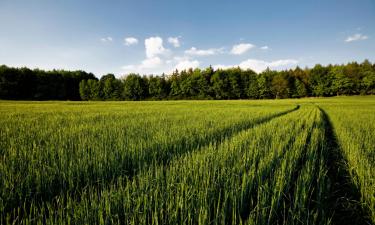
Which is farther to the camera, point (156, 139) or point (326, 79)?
point (326, 79)

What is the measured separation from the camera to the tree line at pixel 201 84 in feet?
194

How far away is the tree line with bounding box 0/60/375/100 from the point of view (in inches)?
2329

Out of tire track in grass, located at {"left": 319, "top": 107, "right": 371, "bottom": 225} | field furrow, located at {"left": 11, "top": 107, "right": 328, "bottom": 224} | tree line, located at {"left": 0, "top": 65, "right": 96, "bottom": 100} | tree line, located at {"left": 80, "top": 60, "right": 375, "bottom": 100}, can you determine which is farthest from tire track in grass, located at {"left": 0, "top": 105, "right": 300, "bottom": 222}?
tree line, located at {"left": 0, "top": 65, "right": 96, "bottom": 100}

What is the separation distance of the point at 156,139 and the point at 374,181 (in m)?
4.10

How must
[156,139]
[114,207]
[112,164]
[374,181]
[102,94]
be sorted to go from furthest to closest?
[102,94], [156,139], [112,164], [374,181], [114,207]

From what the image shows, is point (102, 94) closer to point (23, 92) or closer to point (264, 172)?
point (23, 92)

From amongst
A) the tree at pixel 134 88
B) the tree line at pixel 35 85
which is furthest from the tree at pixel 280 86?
the tree line at pixel 35 85

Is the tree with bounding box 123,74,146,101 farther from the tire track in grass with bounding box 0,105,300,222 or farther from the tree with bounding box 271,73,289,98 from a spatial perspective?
the tire track in grass with bounding box 0,105,300,222

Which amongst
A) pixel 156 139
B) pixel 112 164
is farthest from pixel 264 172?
pixel 156 139

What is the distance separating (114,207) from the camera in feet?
6.51

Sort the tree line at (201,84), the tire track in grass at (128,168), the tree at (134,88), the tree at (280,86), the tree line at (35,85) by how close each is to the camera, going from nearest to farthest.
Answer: the tire track in grass at (128,168) → the tree line at (35,85) → the tree line at (201,84) → the tree at (280,86) → the tree at (134,88)

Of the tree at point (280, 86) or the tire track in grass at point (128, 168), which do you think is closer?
the tire track in grass at point (128, 168)

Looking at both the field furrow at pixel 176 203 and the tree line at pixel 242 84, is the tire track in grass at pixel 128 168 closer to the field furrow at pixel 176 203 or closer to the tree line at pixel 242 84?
the field furrow at pixel 176 203

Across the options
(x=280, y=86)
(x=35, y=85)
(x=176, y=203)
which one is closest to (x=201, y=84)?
(x=280, y=86)
